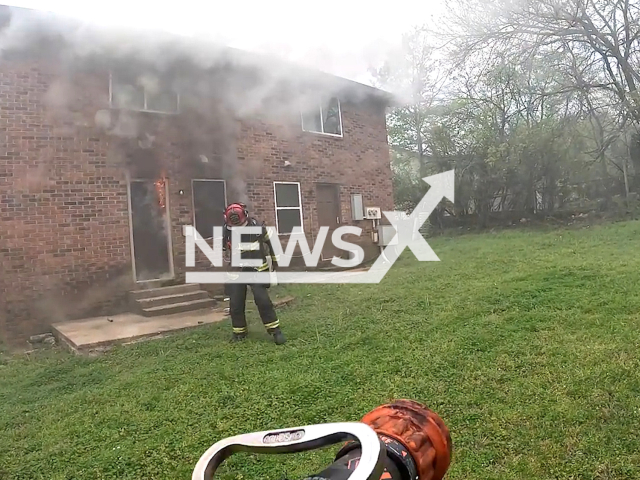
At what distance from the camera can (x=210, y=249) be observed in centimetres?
793

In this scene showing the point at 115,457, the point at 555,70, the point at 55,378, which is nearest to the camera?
the point at 115,457

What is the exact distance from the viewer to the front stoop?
666 centimetres

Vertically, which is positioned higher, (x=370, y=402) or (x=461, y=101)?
(x=461, y=101)

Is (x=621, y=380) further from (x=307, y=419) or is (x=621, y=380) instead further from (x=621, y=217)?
(x=621, y=217)

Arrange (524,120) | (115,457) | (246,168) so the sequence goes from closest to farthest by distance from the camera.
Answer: (115,457) < (246,168) < (524,120)

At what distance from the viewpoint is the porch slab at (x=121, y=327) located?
5270mm

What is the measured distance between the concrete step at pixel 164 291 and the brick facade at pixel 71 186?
0.64ft

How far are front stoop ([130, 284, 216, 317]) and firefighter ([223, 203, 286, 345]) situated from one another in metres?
1.78

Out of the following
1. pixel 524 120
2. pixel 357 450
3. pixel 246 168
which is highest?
pixel 524 120

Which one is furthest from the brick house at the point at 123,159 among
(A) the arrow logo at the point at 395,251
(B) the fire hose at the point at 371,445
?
(B) the fire hose at the point at 371,445

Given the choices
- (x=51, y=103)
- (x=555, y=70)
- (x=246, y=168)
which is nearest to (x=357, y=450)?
(x=51, y=103)

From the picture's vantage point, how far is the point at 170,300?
6.90m

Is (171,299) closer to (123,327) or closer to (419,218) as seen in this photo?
(123,327)

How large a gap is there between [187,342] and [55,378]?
1222 mm
